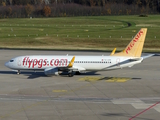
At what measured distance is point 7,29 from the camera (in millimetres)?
141750

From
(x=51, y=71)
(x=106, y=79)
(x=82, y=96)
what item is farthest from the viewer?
(x=51, y=71)

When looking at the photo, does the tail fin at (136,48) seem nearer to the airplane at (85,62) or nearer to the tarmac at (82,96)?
the airplane at (85,62)

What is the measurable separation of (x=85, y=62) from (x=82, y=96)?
532 inches

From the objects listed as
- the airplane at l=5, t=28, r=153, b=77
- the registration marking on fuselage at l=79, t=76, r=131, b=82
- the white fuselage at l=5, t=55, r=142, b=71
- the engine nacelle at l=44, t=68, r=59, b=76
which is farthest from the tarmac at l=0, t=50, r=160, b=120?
the white fuselage at l=5, t=55, r=142, b=71

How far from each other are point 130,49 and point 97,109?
2016 cm

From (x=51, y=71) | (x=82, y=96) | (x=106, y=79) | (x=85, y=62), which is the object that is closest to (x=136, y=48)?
(x=106, y=79)

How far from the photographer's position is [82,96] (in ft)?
149

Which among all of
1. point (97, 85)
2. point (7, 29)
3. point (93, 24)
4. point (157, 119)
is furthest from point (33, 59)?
point (93, 24)

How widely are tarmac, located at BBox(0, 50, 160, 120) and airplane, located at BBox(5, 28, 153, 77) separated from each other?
1.46 metres

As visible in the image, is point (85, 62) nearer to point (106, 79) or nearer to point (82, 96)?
point (106, 79)

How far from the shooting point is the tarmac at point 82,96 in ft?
123

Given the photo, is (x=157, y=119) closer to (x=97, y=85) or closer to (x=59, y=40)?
(x=97, y=85)

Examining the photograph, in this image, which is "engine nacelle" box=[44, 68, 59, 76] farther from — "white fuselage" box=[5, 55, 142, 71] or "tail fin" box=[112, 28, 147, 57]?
"tail fin" box=[112, 28, 147, 57]

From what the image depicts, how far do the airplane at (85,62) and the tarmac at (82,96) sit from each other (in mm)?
1458
